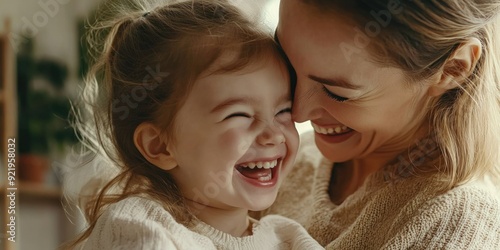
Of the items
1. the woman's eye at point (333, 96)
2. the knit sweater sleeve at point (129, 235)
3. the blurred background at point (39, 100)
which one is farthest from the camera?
the blurred background at point (39, 100)

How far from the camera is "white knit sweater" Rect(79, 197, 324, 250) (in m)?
0.98

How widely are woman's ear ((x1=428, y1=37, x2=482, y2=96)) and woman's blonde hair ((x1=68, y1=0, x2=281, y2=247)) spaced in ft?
1.00

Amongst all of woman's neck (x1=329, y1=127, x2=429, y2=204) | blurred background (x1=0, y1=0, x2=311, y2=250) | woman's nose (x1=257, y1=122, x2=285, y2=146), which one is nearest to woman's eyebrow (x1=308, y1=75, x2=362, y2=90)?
woman's nose (x1=257, y1=122, x2=285, y2=146)

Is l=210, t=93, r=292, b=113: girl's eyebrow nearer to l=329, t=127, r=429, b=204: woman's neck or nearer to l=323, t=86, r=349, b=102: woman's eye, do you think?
l=323, t=86, r=349, b=102: woman's eye

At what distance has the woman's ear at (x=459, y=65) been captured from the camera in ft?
3.95

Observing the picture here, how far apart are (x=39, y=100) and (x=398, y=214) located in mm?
2480

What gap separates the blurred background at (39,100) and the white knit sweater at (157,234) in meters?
2.08

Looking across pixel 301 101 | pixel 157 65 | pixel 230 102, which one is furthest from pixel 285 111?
pixel 157 65

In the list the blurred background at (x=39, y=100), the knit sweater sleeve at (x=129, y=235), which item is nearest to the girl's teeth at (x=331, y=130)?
the knit sweater sleeve at (x=129, y=235)

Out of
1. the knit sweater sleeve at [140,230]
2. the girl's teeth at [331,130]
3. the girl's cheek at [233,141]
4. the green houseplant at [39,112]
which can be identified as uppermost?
the girl's cheek at [233,141]

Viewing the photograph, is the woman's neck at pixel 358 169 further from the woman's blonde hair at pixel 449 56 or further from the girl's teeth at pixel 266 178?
Result: the girl's teeth at pixel 266 178

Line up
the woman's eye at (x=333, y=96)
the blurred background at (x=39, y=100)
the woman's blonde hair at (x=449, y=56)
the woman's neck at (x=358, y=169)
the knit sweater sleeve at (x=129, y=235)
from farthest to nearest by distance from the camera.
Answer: the blurred background at (x=39, y=100) < the woman's neck at (x=358, y=169) < the woman's eye at (x=333, y=96) < the woman's blonde hair at (x=449, y=56) < the knit sweater sleeve at (x=129, y=235)

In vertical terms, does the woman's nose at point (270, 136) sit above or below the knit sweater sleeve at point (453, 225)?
above

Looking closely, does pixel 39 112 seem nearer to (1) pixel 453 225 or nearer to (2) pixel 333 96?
(2) pixel 333 96
